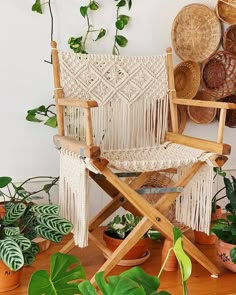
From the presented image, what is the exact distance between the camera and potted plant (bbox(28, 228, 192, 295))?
67cm

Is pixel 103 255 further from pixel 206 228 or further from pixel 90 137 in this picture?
pixel 90 137

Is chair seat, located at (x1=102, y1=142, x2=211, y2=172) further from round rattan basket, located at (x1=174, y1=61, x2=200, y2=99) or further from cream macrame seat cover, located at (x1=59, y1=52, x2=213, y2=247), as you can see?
round rattan basket, located at (x1=174, y1=61, x2=200, y2=99)

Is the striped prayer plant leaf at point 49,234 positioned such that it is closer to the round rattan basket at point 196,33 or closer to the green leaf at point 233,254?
the green leaf at point 233,254

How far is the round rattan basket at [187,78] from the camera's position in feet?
7.93

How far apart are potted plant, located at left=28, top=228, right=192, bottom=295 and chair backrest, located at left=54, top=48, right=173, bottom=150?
1.10 metres

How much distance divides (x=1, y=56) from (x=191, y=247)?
4.04ft

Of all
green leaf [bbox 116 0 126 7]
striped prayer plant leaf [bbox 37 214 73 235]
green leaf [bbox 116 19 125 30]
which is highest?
green leaf [bbox 116 0 126 7]

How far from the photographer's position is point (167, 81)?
6.95ft

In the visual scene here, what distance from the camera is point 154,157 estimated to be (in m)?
1.90

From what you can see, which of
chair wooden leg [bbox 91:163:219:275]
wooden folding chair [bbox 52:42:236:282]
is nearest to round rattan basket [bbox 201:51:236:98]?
wooden folding chair [bbox 52:42:236:282]

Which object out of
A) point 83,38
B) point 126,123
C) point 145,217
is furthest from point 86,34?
point 145,217

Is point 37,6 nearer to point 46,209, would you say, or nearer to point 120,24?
point 120,24

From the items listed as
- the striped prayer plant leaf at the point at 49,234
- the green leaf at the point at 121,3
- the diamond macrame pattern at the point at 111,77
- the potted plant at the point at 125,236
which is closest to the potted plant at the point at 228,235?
the potted plant at the point at 125,236

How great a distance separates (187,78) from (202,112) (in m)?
0.22
